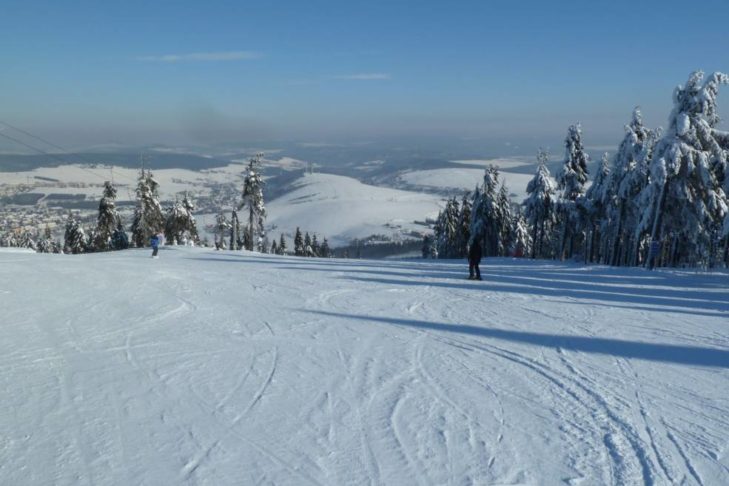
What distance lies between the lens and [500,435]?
541 centimetres

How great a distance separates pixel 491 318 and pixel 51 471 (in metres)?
8.93

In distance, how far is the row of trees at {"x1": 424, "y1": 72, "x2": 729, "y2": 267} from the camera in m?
24.2

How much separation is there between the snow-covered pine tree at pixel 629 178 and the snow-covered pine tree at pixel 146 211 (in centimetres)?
4281

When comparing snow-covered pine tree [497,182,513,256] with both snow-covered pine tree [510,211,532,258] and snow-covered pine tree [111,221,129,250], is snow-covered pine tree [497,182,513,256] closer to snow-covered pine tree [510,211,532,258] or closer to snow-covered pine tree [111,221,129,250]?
snow-covered pine tree [510,211,532,258]

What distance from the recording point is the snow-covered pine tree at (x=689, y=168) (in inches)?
925

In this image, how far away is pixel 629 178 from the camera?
31.5 metres

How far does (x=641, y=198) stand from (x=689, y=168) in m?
3.07

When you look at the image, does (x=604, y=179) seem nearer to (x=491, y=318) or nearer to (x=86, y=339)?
(x=491, y=318)

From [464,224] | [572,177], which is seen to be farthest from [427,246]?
[572,177]

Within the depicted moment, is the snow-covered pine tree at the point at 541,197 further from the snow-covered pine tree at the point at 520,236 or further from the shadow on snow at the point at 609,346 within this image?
the shadow on snow at the point at 609,346

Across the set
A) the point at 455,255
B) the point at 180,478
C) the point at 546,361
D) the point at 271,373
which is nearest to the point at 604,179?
the point at 455,255

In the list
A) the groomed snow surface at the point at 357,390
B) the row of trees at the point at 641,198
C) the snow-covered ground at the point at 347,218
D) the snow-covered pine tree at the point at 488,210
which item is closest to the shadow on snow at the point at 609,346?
the groomed snow surface at the point at 357,390

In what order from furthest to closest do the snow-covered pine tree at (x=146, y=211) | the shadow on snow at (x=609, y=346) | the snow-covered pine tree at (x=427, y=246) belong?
the snow-covered pine tree at (x=427, y=246), the snow-covered pine tree at (x=146, y=211), the shadow on snow at (x=609, y=346)

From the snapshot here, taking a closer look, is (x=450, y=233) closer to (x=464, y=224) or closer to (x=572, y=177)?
(x=464, y=224)
